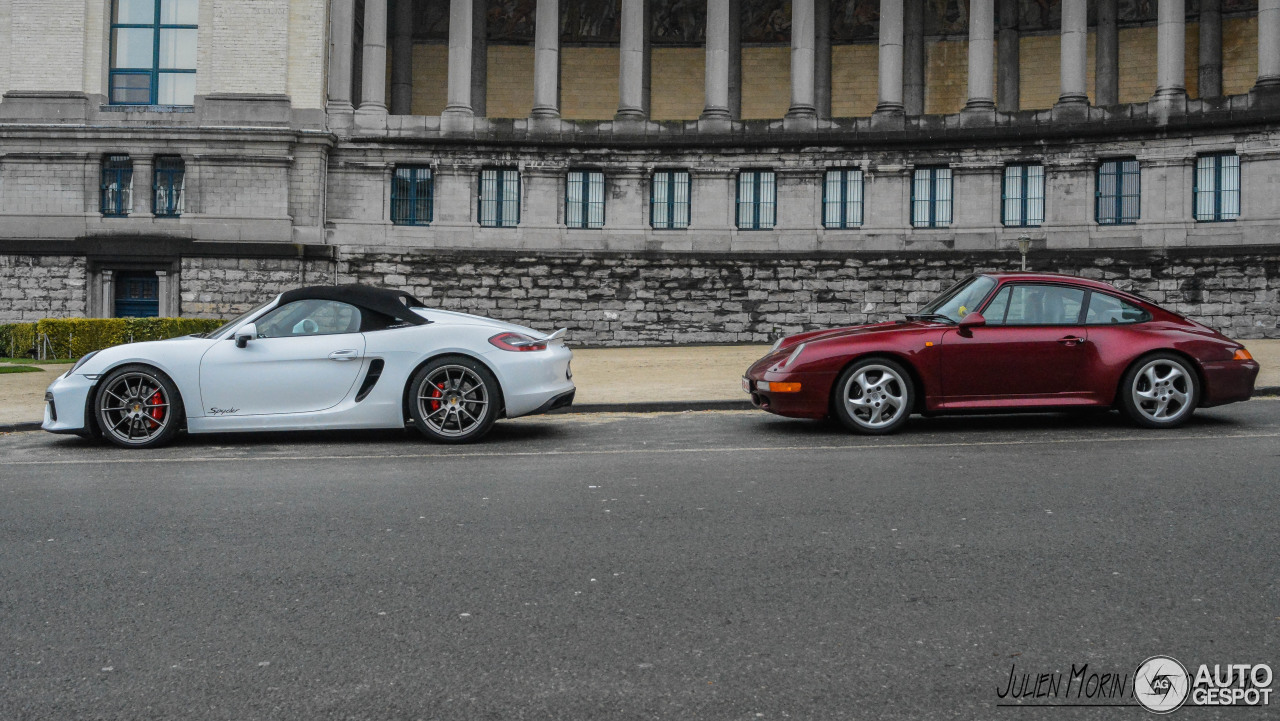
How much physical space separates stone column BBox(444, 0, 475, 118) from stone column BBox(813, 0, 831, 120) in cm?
1336

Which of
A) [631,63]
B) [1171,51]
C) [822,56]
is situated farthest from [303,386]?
[822,56]

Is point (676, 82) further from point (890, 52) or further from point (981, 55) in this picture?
point (981, 55)

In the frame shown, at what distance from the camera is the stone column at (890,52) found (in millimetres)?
34281

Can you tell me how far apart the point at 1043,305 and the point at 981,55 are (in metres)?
26.5

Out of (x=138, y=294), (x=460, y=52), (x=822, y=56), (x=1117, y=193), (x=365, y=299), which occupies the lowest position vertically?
(x=365, y=299)

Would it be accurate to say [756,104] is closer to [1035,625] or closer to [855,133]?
[855,133]

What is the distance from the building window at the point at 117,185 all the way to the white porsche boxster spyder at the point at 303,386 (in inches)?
1024

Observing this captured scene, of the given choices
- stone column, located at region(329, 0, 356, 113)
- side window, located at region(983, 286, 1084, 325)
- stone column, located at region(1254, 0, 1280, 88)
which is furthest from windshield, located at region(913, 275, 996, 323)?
stone column, located at region(329, 0, 356, 113)

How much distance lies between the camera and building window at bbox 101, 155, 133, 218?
33031 millimetres

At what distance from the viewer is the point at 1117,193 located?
32625 mm

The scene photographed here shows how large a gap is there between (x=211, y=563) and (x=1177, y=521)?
4981mm

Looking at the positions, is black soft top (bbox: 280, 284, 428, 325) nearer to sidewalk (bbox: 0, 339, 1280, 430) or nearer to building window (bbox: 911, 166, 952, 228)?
sidewalk (bbox: 0, 339, 1280, 430)

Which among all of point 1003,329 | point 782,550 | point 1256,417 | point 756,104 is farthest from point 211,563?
point 756,104

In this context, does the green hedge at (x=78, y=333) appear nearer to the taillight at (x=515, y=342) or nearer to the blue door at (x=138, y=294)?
the blue door at (x=138, y=294)
